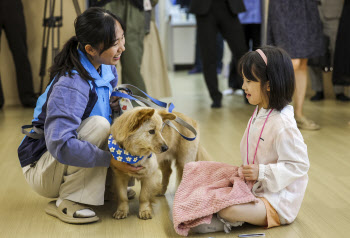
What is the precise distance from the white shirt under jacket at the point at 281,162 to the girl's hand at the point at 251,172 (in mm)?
16

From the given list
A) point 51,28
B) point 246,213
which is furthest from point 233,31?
point 246,213

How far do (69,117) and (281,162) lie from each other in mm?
889

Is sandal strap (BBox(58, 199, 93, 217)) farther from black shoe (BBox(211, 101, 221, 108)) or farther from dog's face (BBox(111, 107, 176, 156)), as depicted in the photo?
black shoe (BBox(211, 101, 221, 108))

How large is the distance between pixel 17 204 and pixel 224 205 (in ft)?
3.52

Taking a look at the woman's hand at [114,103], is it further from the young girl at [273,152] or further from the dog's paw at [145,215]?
the young girl at [273,152]

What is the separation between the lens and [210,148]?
3.07 m

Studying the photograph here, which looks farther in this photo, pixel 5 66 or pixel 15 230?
pixel 5 66

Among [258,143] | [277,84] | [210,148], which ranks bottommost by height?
[210,148]

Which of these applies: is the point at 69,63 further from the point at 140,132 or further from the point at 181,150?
the point at 181,150

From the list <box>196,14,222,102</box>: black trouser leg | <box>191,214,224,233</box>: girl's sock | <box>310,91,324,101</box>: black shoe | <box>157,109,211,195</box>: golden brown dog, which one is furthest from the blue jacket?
<box>310,91,324,101</box>: black shoe

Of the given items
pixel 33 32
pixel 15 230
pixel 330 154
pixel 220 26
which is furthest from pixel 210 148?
pixel 33 32

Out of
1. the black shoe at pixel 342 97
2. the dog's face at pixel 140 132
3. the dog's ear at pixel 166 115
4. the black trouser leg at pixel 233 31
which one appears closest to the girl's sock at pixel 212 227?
the dog's face at pixel 140 132

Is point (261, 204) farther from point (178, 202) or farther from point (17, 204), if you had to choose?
point (17, 204)

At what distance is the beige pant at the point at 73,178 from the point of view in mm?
1968
